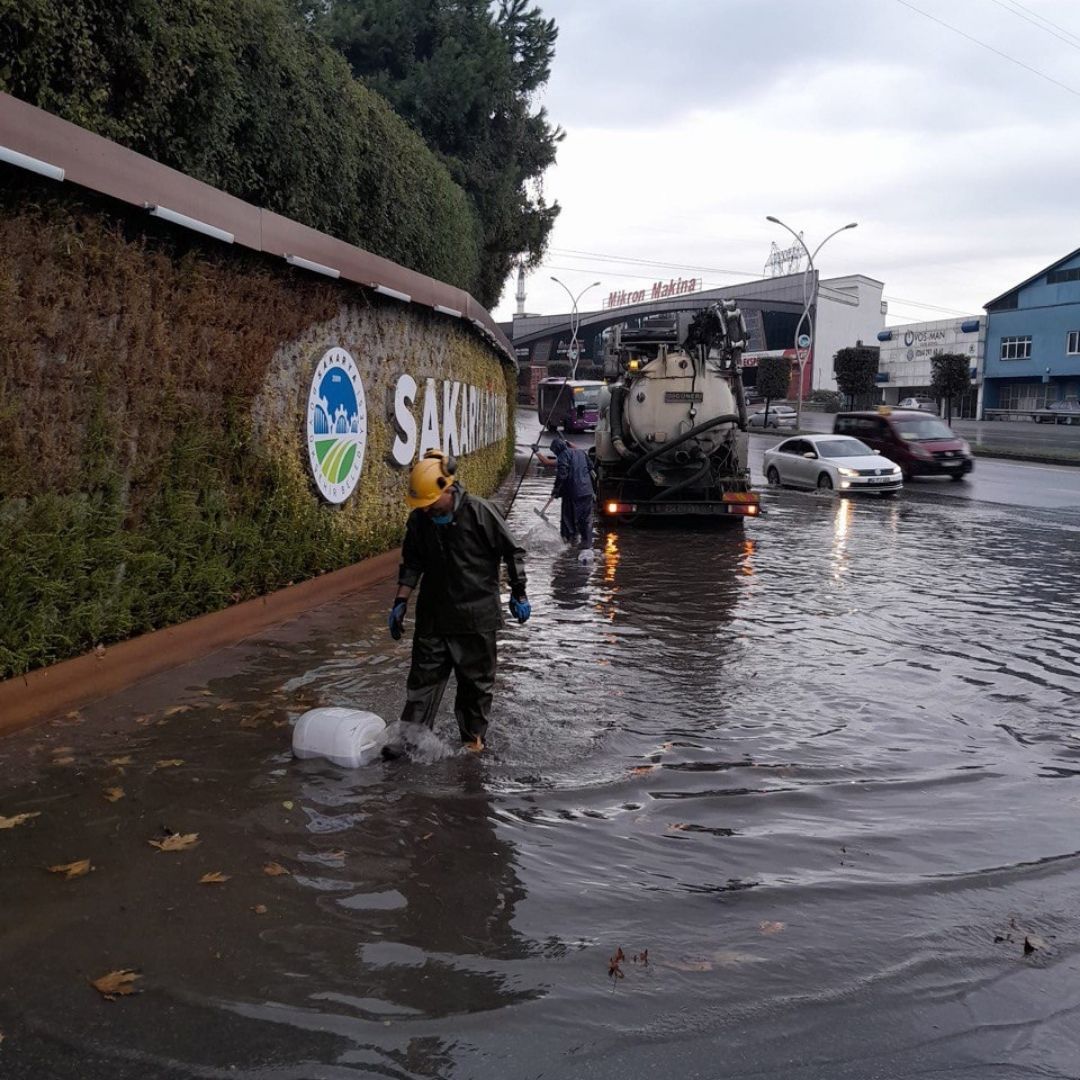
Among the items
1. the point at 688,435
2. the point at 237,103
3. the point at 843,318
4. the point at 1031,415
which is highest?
the point at 843,318

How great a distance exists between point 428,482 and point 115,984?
9.91 ft

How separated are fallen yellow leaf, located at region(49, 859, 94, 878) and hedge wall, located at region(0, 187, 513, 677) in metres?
1.99

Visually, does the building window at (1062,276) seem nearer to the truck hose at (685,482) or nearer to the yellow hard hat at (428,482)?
the truck hose at (685,482)

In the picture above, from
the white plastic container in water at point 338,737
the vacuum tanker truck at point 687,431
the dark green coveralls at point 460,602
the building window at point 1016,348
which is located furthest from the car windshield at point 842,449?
the building window at point 1016,348

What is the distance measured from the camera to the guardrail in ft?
200

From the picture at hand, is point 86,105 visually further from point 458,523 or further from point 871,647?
point 871,647

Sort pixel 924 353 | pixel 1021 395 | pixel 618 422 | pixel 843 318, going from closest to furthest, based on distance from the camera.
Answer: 1. pixel 618 422
2. pixel 1021 395
3. pixel 924 353
4. pixel 843 318

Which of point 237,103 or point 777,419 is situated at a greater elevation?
point 237,103

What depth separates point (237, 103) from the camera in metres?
11.6

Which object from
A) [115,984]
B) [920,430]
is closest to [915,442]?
[920,430]

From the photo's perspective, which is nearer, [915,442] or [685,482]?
[685,482]

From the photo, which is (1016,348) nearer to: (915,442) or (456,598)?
(915,442)

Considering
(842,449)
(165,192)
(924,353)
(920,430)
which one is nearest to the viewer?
(165,192)

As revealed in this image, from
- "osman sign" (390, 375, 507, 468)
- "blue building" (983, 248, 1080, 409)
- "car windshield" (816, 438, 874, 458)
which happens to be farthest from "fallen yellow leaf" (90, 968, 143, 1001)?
"blue building" (983, 248, 1080, 409)
